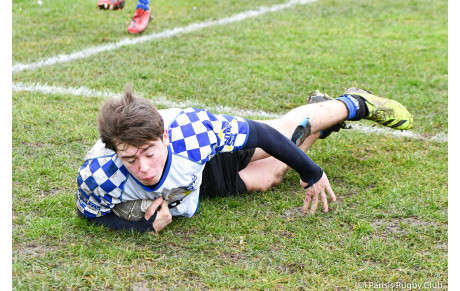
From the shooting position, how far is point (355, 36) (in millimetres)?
7410

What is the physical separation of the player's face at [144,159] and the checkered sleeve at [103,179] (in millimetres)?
141

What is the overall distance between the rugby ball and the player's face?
27 centimetres

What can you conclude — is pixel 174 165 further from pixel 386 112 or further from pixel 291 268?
pixel 386 112

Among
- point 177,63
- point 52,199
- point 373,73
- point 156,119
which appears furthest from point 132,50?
point 156,119

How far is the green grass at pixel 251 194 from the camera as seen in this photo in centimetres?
288

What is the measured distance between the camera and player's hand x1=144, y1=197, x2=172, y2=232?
3.11 metres

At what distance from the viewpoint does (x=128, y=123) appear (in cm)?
275

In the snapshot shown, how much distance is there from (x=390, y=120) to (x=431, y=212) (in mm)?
888

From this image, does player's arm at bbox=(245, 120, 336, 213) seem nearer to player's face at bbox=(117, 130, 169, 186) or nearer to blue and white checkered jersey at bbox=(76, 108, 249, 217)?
blue and white checkered jersey at bbox=(76, 108, 249, 217)

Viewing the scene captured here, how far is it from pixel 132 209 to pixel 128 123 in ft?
1.95

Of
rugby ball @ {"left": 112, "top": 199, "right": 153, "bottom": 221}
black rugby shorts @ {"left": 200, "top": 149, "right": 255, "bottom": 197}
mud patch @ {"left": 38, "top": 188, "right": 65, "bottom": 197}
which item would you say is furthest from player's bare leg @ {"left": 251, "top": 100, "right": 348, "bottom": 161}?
mud patch @ {"left": 38, "top": 188, "right": 65, "bottom": 197}

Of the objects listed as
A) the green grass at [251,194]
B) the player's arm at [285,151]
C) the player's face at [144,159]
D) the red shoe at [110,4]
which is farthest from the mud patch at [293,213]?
the red shoe at [110,4]

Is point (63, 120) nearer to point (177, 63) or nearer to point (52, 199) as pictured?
point (52, 199)

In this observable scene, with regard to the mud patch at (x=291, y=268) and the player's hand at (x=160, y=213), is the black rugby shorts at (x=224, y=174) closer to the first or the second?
the player's hand at (x=160, y=213)
